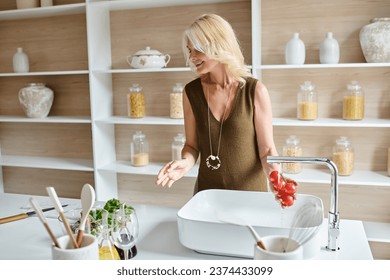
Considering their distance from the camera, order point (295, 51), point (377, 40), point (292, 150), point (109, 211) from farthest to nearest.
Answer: point (292, 150)
point (295, 51)
point (377, 40)
point (109, 211)

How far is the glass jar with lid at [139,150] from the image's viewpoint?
9.44ft

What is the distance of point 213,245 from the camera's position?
43.5 inches

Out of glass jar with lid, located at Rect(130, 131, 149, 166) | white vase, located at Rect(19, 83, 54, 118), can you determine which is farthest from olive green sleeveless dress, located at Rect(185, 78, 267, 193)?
white vase, located at Rect(19, 83, 54, 118)

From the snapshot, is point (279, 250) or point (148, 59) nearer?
point (279, 250)

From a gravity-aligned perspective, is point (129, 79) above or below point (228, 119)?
above

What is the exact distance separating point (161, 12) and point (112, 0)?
34 cm

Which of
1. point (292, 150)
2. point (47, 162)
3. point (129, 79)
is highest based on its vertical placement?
point (129, 79)

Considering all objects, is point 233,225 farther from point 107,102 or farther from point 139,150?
point 107,102

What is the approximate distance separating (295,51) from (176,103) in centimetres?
81

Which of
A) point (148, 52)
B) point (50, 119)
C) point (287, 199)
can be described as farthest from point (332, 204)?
point (50, 119)

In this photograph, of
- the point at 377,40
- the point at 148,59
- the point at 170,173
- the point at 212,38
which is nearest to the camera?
the point at 170,173

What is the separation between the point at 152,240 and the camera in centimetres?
126

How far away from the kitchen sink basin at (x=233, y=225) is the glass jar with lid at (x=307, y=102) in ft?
4.08

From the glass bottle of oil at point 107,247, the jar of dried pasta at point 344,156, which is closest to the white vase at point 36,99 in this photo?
the jar of dried pasta at point 344,156
